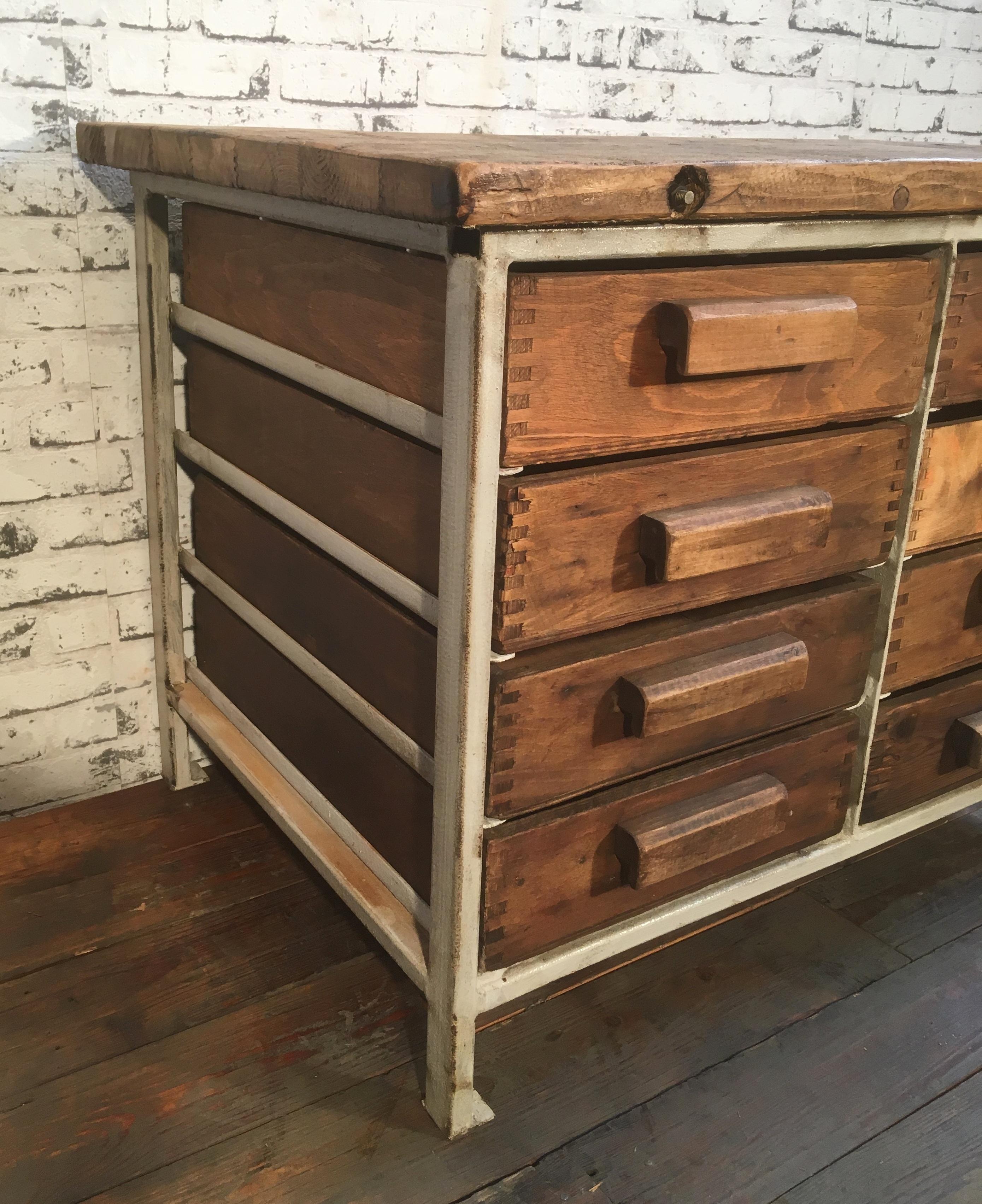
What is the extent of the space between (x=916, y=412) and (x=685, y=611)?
1.08 ft

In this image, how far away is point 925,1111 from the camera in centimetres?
116

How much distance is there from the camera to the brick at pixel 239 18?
1381 millimetres

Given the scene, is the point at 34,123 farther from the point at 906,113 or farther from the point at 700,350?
the point at 906,113

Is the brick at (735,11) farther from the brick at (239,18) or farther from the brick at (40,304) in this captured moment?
the brick at (40,304)

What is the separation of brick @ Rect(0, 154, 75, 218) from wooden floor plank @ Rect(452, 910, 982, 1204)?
1205mm

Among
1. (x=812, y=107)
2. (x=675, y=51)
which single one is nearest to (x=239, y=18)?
(x=675, y=51)

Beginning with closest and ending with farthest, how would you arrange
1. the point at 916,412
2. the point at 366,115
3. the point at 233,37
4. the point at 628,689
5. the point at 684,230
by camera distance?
the point at 684,230 < the point at 628,689 < the point at 916,412 < the point at 233,37 < the point at 366,115

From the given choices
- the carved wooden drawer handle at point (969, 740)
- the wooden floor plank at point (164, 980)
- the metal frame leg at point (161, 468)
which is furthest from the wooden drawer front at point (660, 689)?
the metal frame leg at point (161, 468)

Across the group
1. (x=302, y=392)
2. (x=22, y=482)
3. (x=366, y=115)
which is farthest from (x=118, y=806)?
(x=366, y=115)

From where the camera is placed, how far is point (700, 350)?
914 millimetres

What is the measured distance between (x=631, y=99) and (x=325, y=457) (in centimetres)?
97

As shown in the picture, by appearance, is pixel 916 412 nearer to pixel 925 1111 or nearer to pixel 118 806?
pixel 925 1111

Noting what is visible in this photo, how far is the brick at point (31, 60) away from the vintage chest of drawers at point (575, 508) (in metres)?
0.16

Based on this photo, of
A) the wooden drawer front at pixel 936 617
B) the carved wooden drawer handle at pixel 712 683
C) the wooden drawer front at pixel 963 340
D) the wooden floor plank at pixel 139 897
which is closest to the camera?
the carved wooden drawer handle at pixel 712 683
